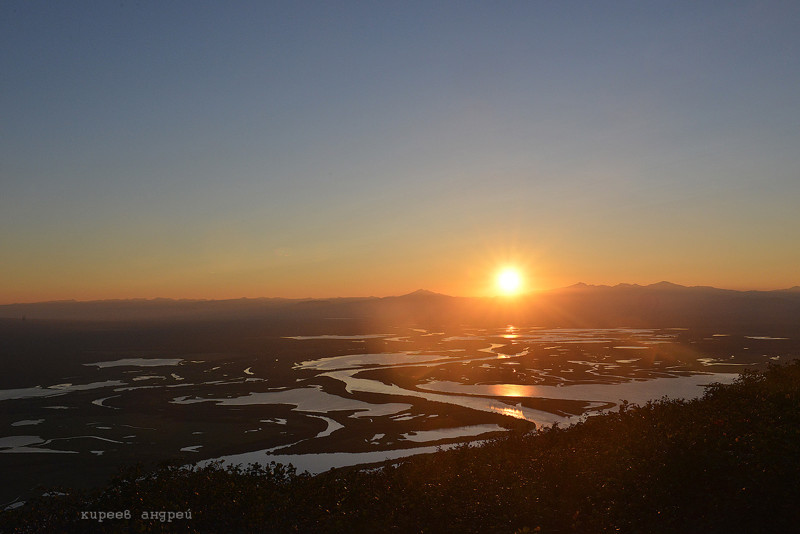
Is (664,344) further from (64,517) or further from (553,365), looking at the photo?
(64,517)

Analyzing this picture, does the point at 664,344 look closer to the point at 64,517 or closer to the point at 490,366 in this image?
the point at 490,366

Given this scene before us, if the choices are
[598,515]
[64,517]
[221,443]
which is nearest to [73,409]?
[221,443]

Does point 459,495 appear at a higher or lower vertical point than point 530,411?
higher

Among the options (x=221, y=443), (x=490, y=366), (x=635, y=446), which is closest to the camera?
(x=635, y=446)

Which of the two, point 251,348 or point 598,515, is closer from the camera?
point 598,515

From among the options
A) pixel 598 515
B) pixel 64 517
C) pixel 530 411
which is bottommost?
pixel 530 411

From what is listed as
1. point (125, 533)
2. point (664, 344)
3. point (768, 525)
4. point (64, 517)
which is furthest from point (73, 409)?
point (664, 344)

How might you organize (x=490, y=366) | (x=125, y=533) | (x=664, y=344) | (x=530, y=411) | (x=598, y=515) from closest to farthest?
(x=598, y=515) < (x=125, y=533) < (x=530, y=411) < (x=490, y=366) < (x=664, y=344)
